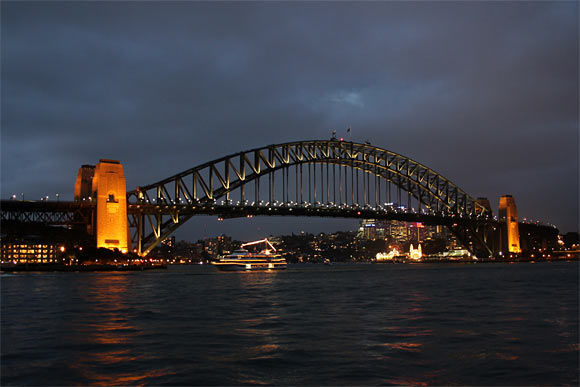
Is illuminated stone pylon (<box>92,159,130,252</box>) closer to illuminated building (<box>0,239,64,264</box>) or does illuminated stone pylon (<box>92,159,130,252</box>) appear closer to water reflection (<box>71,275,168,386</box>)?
illuminated building (<box>0,239,64,264</box>)

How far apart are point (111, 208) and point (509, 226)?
3236 inches

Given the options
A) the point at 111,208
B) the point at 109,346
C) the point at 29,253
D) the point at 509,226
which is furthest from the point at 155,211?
the point at 509,226

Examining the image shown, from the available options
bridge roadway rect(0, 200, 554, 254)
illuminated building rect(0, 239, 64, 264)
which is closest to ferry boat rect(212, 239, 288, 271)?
bridge roadway rect(0, 200, 554, 254)

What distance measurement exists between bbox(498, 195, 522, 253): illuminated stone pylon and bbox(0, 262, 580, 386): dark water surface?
93911mm

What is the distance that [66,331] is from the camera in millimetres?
19750

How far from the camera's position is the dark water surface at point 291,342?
516 inches

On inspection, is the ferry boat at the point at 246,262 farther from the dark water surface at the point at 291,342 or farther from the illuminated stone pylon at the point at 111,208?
the dark water surface at the point at 291,342

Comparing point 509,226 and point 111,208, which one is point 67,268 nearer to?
point 111,208

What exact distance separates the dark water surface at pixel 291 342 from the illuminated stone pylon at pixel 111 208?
1600 inches

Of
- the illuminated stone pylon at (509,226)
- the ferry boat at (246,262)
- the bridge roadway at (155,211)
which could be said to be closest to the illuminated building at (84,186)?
the bridge roadway at (155,211)

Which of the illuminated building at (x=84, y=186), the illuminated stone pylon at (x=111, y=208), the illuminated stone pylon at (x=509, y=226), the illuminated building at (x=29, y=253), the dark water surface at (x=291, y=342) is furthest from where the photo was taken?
the illuminated stone pylon at (x=509, y=226)

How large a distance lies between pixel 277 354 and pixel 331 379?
119 inches

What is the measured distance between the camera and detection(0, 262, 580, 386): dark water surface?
13.1 meters

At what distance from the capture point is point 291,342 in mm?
17312
